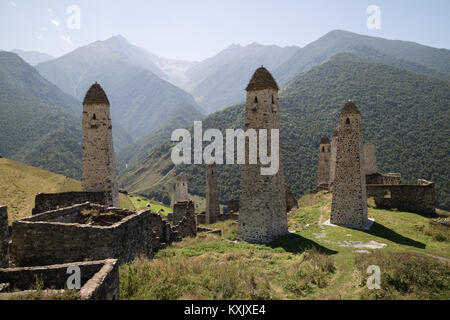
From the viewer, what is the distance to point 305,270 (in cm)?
929

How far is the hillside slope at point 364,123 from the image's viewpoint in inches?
2128

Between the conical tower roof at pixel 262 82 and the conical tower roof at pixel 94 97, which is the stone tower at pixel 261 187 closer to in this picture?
the conical tower roof at pixel 262 82

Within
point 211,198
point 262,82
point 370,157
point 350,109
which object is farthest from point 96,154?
point 370,157

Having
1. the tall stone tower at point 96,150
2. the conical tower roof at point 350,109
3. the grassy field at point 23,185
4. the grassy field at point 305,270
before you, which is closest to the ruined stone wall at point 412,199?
the grassy field at point 305,270

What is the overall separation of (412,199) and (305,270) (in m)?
14.6

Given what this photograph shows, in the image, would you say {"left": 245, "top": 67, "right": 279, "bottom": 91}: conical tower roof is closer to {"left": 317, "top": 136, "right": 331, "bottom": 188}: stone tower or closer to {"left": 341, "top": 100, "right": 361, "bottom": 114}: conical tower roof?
{"left": 341, "top": 100, "right": 361, "bottom": 114}: conical tower roof

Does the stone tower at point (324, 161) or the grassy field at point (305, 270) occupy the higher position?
the stone tower at point (324, 161)

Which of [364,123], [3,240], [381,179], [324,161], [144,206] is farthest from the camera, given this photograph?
[364,123]

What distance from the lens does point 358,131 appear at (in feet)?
55.5

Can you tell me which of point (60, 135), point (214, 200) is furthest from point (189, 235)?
point (60, 135)

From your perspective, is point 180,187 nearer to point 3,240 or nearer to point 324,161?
point 324,161

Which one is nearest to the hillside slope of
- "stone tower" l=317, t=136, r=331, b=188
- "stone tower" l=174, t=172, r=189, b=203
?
"stone tower" l=317, t=136, r=331, b=188

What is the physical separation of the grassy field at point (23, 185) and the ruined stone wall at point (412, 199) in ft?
71.9
